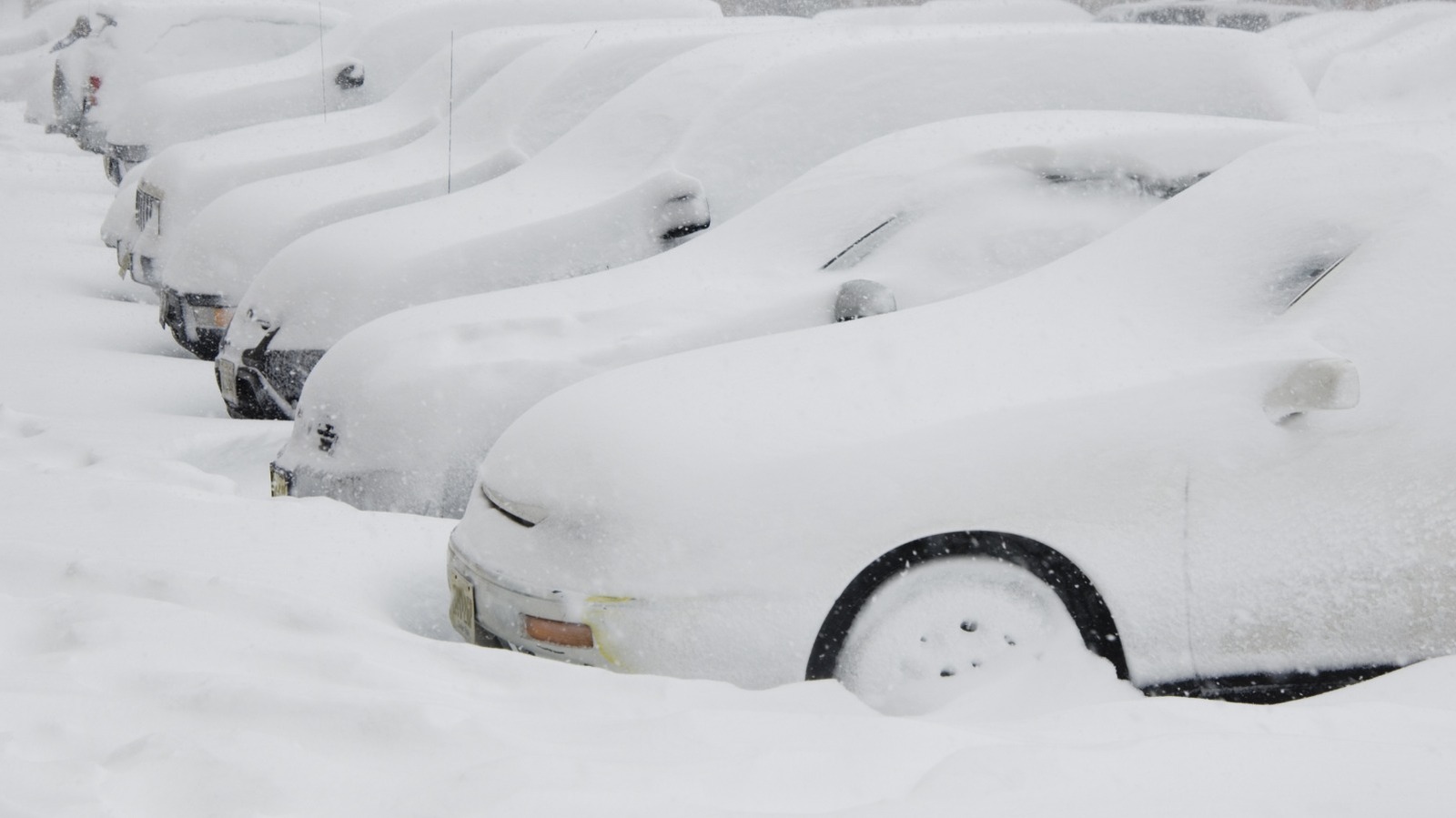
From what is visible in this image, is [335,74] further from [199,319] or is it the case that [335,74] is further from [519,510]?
[519,510]

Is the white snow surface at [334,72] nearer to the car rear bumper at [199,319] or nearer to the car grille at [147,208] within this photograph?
the car grille at [147,208]

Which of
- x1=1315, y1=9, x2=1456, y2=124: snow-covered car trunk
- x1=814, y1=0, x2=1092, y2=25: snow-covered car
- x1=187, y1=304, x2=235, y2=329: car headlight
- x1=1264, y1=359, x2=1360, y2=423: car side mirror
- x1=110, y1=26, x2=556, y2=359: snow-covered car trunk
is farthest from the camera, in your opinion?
x1=814, y1=0, x2=1092, y2=25: snow-covered car

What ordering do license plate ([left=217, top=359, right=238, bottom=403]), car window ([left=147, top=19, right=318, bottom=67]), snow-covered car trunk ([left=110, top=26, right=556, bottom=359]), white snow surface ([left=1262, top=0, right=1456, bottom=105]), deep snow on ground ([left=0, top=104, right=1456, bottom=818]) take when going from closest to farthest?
1. deep snow on ground ([left=0, top=104, right=1456, bottom=818])
2. license plate ([left=217, top=359, right=238, bottom=403])
3. snow-covered car trunk ([left=110, top=26, right=556, bottom=359])
4. white snow surface ([left=1262, top=0, right=1456, bottom=105])
5. car window ([left=147, top=19, right=318, bottom=67])

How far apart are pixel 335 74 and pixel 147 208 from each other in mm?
2301

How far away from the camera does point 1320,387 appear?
9.70ft

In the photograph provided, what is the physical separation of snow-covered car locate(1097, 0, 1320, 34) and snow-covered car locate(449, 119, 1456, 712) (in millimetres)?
13735

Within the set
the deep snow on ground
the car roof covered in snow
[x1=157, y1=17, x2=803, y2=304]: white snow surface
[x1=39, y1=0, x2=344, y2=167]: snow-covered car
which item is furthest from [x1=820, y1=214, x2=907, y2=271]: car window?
[x1=39, y1=0, x2=344, y2=167]: snow-covered car

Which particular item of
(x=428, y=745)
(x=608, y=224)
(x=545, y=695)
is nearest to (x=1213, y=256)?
(x=545, y=695)

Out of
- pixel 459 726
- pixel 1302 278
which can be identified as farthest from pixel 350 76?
pixel 459 726

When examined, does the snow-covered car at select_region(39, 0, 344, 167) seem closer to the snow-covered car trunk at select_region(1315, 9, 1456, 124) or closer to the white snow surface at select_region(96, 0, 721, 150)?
the white snow surface at select_region(96, 0, 721, 150)

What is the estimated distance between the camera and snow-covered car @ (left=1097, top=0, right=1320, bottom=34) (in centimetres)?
1577

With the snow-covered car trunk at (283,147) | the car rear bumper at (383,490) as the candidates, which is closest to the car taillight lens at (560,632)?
the car rear bumper at (383,490)

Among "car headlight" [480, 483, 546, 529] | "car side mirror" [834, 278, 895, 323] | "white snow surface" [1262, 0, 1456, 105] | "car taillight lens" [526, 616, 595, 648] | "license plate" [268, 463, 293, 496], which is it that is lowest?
"license plate" [268, 463, 293, 496]

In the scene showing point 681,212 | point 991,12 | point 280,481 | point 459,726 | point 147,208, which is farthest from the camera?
point 991,12
